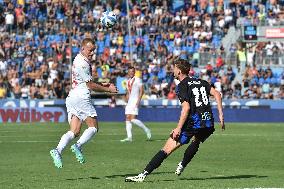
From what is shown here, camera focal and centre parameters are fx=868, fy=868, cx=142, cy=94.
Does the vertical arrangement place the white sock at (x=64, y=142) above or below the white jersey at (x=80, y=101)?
below

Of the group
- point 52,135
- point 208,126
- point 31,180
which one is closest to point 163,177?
point 208,126

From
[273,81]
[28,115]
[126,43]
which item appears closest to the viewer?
[28,115]

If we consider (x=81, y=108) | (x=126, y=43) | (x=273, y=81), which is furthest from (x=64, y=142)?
(x=126, y=43)

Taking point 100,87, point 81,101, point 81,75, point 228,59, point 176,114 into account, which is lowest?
point 176,114

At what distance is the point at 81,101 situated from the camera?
49.4 feet

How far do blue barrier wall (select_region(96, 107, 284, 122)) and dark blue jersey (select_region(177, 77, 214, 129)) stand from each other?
1193 inches

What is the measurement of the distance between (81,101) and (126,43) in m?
34.6

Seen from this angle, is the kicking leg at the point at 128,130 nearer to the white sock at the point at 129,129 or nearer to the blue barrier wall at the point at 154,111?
the white sock at the point at 129,129

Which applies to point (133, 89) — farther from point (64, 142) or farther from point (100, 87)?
point (100, 87)

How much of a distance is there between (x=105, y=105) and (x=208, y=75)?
18.6 feet

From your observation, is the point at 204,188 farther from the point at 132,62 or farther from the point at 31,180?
the point at 132,62

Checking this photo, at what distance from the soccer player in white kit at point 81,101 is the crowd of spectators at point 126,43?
2993cm

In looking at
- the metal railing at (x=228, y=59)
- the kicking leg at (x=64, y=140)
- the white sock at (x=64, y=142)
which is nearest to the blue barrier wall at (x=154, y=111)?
the metal railing at (x=228, y=59)

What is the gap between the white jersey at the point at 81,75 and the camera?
14766 mm
